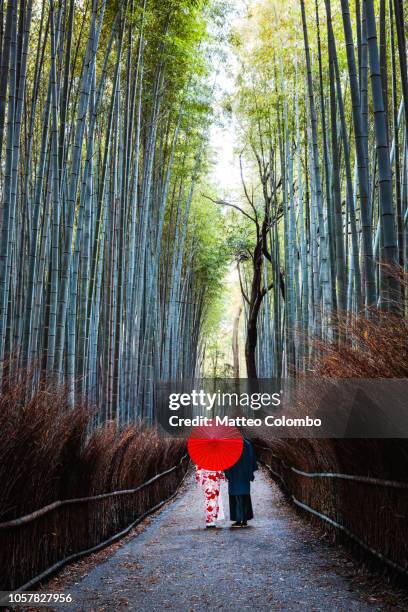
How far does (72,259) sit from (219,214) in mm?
10951

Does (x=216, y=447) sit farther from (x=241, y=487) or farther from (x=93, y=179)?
(x=93, y=179)

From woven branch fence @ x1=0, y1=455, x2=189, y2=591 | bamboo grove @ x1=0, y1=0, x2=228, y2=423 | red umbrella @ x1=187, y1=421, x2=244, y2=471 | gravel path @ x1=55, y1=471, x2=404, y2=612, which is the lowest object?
gravel path @ x1=55, y1=471, x2=404, y2=612

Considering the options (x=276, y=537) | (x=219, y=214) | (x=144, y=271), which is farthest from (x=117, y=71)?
(x=219, y=214)

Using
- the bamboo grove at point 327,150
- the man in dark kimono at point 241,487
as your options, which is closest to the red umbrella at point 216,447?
the man in dark kimono at point 241,487

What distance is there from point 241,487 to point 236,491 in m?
0.06

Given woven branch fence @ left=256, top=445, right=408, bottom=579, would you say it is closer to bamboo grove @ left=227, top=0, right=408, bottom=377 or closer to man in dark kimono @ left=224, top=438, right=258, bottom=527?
man in dark kimono @ left=224, top=438, right=258, bottom=527

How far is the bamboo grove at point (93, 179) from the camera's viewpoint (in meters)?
4.96

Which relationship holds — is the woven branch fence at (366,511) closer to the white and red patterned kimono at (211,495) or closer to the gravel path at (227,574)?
the gravel path at (227,574)

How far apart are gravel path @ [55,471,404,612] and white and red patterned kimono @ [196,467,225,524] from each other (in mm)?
234

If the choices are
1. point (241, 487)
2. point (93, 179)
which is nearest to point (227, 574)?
point (241, 487)

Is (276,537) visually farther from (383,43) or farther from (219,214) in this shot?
(219,214)

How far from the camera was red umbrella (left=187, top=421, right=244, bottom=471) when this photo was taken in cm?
615

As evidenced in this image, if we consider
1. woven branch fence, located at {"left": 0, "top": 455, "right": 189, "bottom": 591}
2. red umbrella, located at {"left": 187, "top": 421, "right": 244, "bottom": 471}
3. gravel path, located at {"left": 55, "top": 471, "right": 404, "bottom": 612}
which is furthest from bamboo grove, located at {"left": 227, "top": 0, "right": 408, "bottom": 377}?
woven branch fence, located at {"left": 0, "top": 455, "right": 189, "bottom": 591}

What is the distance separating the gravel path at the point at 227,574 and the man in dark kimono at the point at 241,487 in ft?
0.69
